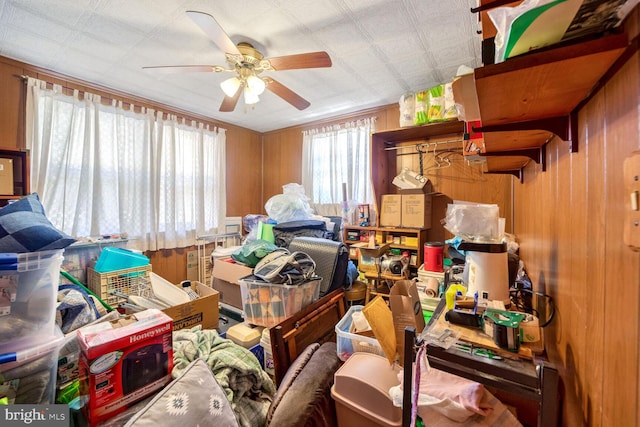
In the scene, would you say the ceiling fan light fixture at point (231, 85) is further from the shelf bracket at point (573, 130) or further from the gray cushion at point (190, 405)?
the shelf bracket at point (573, 130)

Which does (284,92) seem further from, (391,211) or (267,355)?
(267,355)

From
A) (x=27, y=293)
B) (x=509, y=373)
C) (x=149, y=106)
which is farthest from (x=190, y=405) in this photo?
(x=149, y=106)

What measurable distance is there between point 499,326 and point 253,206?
381 cm

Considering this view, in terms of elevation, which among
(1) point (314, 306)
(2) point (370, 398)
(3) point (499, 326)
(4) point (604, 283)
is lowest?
(2) point (370, 398)

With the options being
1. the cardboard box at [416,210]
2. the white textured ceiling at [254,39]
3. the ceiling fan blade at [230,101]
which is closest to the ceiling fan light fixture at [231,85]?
the ceiling fan blade at [230,101]

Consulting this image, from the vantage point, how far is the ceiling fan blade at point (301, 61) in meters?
1.58

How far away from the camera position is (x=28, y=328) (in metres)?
0.97

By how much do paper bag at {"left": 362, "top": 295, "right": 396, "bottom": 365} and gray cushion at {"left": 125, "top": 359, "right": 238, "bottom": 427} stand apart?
68cm

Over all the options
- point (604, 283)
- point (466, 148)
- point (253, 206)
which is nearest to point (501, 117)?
point (604, 283)

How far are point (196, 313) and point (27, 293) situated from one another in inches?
47.8

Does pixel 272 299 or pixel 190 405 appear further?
pixel 272 299

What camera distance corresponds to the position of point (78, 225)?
2.46m

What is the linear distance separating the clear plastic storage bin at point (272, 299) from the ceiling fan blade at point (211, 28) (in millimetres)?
1561

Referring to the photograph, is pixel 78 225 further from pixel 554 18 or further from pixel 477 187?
pixel 477 187
